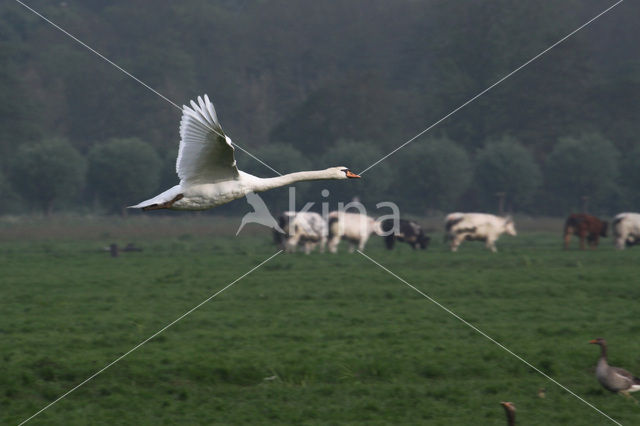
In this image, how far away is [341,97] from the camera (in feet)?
261

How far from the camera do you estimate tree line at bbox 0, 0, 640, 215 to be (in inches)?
2571

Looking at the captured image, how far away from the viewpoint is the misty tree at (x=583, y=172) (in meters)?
65.4

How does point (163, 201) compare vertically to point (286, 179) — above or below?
below

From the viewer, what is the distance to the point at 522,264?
2766 centimetres

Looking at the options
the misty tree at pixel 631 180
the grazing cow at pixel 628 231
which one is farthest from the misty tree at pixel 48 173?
the grazing cow at pixel 628 231

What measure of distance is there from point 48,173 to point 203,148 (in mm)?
53884

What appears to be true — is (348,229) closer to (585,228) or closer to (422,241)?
(422,241)

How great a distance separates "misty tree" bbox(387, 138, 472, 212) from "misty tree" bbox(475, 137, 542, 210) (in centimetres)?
128

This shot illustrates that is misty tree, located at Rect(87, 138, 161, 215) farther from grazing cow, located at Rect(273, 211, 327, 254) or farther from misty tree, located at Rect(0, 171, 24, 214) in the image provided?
grazing cow, located at Rect(273, 211, 327, 254)

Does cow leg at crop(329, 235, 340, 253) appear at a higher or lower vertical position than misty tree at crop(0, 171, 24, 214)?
lower

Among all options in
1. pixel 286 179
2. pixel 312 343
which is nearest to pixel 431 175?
pixel 312 343

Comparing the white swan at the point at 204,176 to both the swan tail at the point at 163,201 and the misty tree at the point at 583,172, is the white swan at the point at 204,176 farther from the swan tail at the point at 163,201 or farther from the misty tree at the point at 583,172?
the misty tree at the point at 583,172

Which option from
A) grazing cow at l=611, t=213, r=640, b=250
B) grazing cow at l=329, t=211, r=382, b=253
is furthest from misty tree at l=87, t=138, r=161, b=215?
grazing cow at l=611, t=213, r=640, b=250

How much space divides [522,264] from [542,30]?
199 ft
